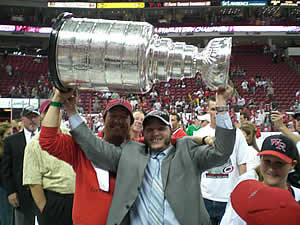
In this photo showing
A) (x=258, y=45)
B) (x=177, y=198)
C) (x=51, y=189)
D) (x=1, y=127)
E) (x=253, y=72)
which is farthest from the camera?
(x=258, y=45)

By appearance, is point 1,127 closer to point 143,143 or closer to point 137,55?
point 143,143

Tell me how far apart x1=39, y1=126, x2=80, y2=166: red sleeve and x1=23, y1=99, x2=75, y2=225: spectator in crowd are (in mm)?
807

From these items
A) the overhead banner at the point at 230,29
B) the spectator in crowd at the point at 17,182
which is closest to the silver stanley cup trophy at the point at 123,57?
the spectator in crowd at the point at 17,182

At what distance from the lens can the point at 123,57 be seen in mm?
1524

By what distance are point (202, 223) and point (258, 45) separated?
2688 cm

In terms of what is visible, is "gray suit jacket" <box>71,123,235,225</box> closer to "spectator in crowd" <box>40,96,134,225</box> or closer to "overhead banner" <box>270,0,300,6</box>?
"spectator in crowd" <box>40,96,134,225</box>

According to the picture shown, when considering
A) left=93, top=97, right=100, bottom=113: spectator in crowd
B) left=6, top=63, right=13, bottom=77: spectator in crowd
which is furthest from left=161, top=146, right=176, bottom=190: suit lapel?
left=6, top=63, right=13, bottom=77: spectator in crowd

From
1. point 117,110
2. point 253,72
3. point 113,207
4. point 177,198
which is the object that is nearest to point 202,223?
point 177,198

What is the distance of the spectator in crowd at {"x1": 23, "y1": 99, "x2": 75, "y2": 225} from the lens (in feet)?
8.06

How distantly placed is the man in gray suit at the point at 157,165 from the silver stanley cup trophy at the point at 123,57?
0.64ft

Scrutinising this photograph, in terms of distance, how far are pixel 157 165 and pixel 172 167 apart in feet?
0.32

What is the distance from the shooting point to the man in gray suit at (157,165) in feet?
5.28

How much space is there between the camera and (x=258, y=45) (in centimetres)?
2634

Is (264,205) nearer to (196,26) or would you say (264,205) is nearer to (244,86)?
(244,86)
